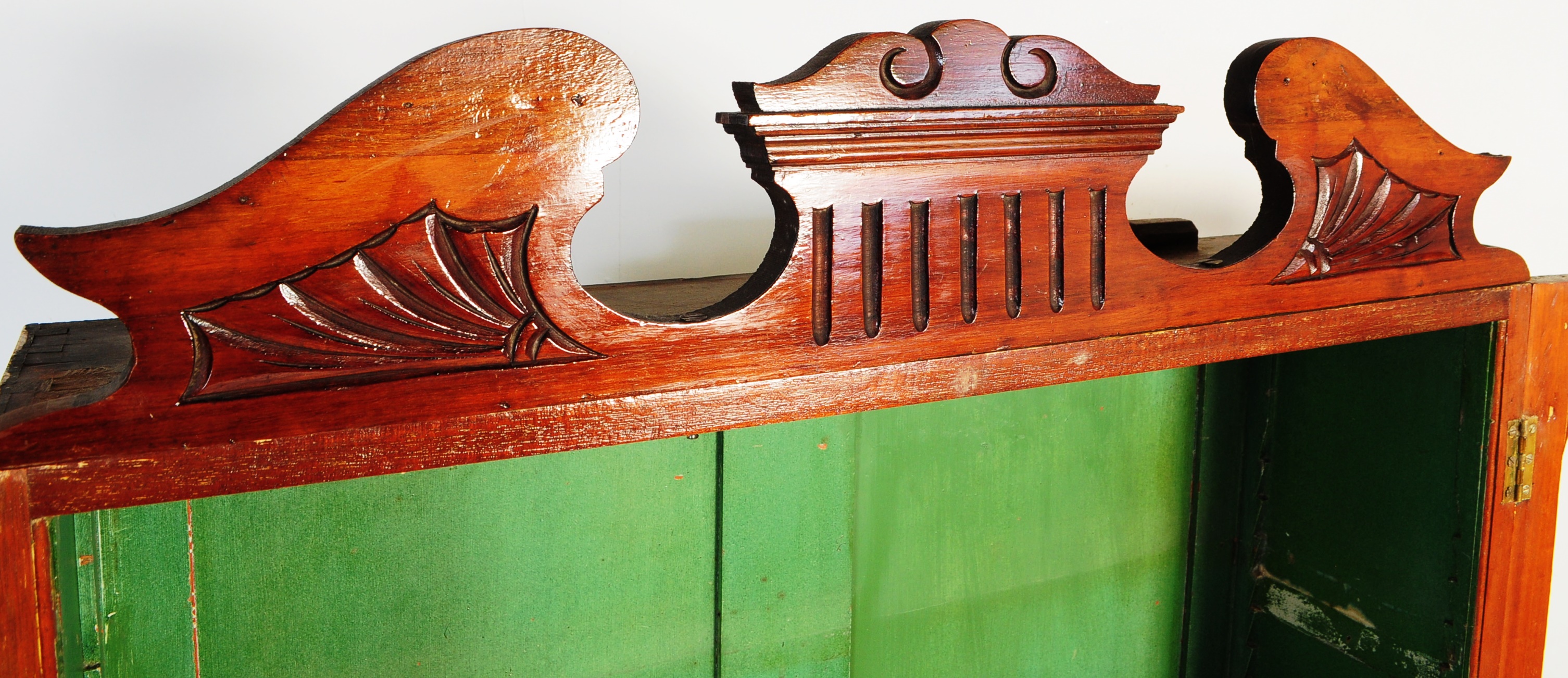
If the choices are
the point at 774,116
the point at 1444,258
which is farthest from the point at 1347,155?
the point at 774,116

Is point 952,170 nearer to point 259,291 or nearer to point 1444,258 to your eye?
point 259,291

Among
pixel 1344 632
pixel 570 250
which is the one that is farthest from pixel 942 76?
pixel 1344 632

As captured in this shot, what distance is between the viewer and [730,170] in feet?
4.33

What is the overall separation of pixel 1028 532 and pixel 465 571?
2.30ft

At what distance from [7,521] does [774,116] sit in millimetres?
480

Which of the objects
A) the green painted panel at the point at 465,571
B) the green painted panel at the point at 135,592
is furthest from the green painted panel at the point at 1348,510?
the green painted panel at the point at 135,592

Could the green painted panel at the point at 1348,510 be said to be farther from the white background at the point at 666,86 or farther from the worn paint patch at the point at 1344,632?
the white background at the point at 666,86

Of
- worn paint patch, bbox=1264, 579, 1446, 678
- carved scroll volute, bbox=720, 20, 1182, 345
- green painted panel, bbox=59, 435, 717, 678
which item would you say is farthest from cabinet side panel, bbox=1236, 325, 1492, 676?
green painted panel, bbox=59, 435, 717, 678

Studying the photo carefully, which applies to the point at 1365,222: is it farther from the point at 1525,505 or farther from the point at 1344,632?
the point at 1344,632

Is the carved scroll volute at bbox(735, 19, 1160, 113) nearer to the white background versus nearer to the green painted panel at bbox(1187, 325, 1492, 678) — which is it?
the white background

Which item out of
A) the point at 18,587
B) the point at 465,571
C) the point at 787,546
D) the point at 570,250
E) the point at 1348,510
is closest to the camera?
the point at 18,587

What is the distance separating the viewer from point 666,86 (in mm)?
1273

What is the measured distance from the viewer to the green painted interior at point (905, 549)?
111 cm

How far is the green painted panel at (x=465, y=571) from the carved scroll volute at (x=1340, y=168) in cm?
61
